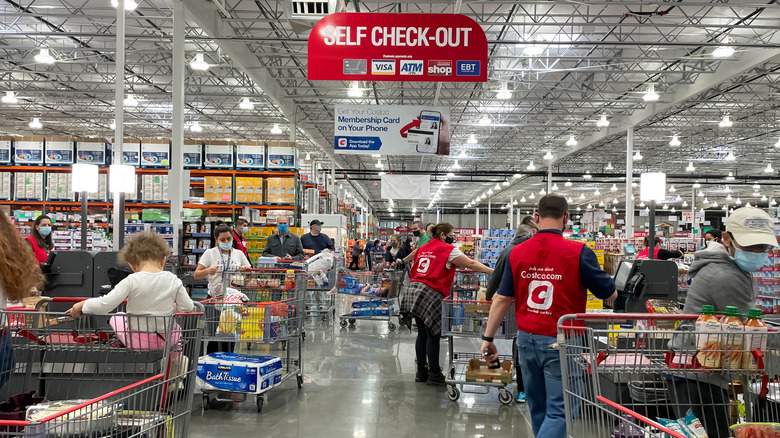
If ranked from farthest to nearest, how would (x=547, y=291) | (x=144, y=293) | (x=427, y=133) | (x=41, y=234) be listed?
(x=427, y=133), (x=41, y=234), (x=144, y=293), (x=547, y=291)

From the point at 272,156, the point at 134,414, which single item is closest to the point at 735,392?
the point at 134,414

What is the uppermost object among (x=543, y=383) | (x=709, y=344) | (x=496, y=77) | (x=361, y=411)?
(x=496, y=77)

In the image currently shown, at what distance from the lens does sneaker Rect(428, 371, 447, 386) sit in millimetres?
6621

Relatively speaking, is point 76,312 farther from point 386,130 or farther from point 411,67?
point 386,130

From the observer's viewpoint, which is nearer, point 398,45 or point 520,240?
point 520,240

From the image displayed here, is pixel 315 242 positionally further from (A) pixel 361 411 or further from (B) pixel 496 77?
(B) pixel 496 77

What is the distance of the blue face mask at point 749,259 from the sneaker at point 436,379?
405 cm

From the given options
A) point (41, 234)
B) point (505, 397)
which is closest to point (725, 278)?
point (505, 397)

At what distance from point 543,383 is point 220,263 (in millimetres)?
4507

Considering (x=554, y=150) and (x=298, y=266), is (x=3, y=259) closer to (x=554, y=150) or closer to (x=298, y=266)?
(x=298, y=266)

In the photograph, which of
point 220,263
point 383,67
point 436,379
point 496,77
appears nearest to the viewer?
point 436,379

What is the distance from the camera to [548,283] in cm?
340

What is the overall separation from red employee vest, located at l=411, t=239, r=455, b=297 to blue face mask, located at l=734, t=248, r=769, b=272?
11.6 feet

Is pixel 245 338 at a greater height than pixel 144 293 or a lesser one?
lesser
